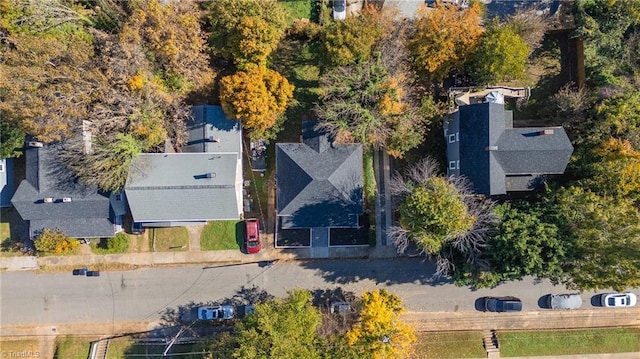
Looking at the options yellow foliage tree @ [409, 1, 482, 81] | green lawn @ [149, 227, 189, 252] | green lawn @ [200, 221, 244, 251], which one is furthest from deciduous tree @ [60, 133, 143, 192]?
yellow foliage tree @ [409, 1, 482, 81]

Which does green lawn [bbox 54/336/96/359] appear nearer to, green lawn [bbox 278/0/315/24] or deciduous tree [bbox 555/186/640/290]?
green lawn [bbox 278/0/315/24]

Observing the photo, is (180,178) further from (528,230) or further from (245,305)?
(528,230)

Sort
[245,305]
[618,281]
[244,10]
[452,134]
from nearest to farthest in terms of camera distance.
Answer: [618,281] → [244,10] → [452,134] → [245,305]

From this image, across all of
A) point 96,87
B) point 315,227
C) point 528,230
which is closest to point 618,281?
point 528,230

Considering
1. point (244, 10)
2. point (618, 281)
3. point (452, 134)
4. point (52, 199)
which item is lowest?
point (618, 281)

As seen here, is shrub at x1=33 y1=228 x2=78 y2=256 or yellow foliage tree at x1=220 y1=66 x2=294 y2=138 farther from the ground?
yellow foliage tree at x1=220 y1=66 x2=294 y2=138

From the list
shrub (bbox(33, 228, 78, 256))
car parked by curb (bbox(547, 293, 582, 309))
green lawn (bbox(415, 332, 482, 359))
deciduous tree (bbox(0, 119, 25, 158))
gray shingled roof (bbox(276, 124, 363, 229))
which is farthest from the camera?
green lawn (bbox(415, 332, 482, 359))
